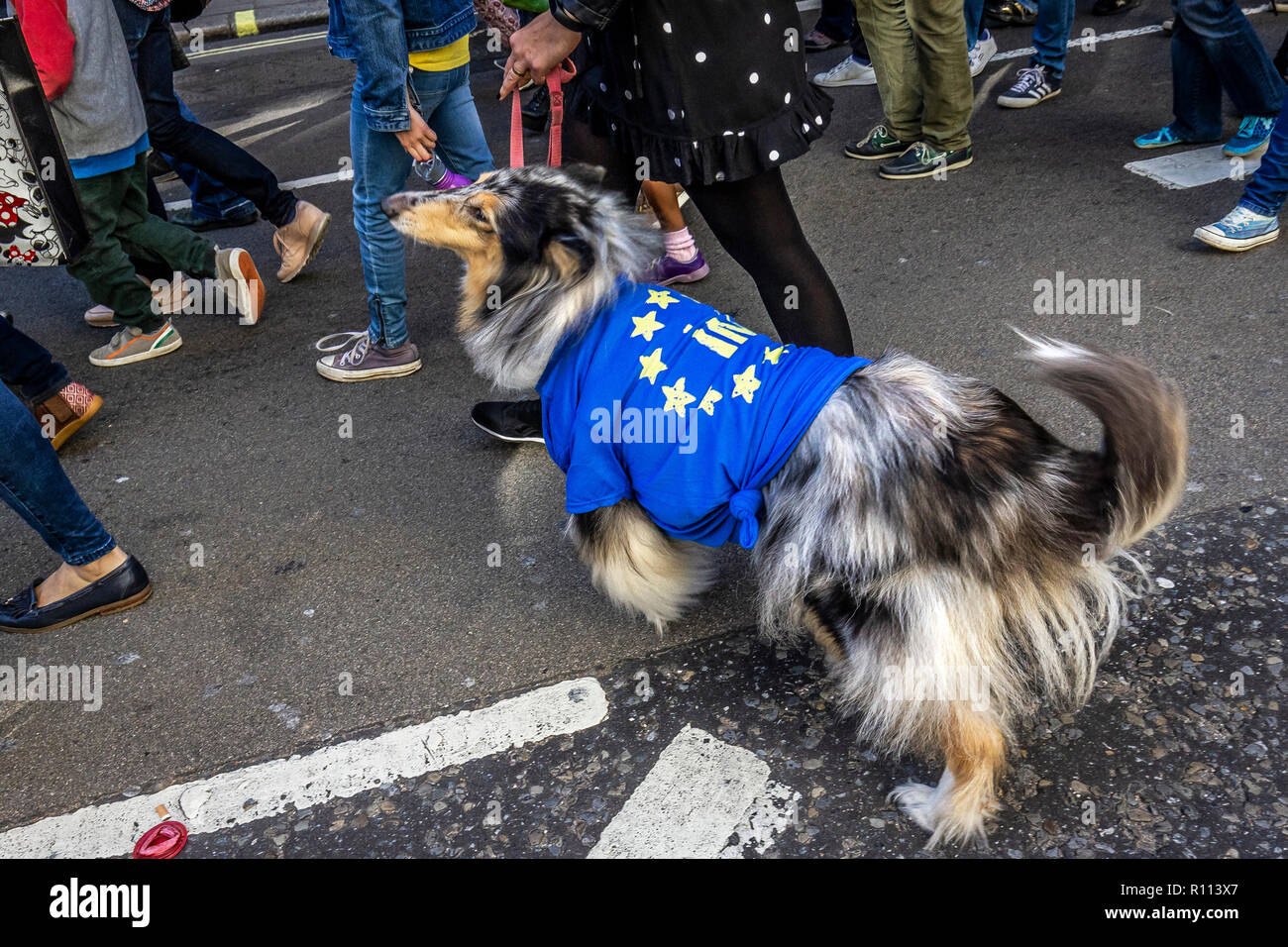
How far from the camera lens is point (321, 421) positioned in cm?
416

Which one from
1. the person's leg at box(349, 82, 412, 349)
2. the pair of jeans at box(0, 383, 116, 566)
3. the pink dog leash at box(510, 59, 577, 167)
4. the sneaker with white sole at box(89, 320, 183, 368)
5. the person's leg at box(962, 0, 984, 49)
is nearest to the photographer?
the pair of jeans at box(0, 383, 116, 566)

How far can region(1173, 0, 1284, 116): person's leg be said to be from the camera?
4.70 meters

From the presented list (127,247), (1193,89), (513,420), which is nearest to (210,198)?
(127,247)

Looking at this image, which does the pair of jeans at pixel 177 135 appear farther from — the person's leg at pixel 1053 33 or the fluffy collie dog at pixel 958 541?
the person's leg at pixel 1053 33

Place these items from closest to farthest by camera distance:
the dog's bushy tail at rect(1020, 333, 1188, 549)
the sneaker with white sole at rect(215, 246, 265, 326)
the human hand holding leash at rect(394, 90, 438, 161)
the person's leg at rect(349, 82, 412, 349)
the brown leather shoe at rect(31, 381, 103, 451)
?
the dog's bushy tail at rect(1020, 333, 1188, 549)
the human hand holding leash at rect(394, 90, 438, 161)
the person's leg at rect(349, 82, 412, 349)
the brown leather shoe at rect(31, 381, 103, 451)
the sneaker with white sole at rect(215, 246, 265, 326)

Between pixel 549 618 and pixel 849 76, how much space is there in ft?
16.7

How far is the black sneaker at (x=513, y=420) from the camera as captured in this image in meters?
3.81

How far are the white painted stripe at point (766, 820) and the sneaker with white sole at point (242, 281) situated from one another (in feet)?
11.8

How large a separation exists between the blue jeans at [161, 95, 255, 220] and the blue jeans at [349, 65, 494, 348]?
2112 mm

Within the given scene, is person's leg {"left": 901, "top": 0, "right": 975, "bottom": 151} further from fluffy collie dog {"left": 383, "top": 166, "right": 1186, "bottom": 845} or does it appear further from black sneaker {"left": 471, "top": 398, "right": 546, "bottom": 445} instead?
fluffy collie dog {"left": 383, "top": 166, "right": 1186, "bottom": 845}

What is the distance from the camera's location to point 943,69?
5.21 metres

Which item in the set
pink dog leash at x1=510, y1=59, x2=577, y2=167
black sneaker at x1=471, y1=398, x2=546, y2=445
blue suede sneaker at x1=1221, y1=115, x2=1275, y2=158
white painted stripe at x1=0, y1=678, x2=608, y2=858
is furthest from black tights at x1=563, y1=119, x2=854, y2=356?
blue suede sneaker at x1=1221, y1=115, x2=1275, y2=158

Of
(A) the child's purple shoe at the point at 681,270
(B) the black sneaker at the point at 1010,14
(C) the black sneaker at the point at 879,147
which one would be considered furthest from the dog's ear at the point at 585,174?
(B) the black sneaker at the point at 1010,14

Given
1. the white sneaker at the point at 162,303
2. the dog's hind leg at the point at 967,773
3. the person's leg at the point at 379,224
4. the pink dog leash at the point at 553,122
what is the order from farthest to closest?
the white sneaker at the point at 162,303, the person's leg at the point at 379,224, the pink dog leash at the point at 553,122, the dog's hind leg at the point at 967,773
